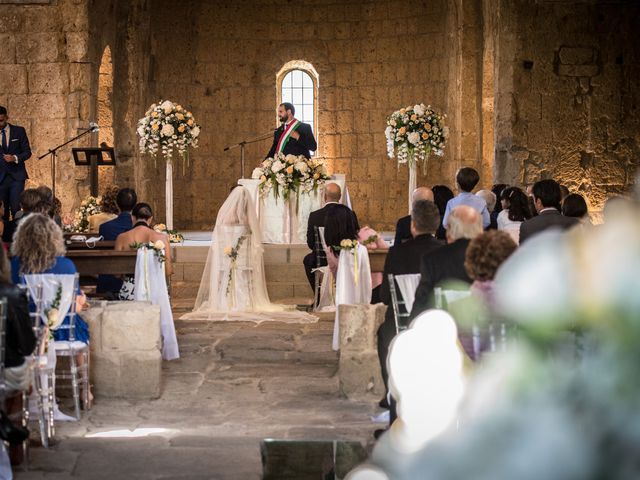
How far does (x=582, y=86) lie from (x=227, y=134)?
7.15 metres

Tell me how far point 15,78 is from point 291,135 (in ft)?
12.6

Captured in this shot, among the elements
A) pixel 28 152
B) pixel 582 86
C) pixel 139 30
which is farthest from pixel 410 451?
pixel 139 30

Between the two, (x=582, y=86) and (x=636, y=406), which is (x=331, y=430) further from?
(x=582, y=86)

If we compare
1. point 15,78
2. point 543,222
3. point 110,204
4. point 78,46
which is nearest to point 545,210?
point 543,222

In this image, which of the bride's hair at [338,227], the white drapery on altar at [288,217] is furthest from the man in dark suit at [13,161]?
the bride's hair at [338,227]

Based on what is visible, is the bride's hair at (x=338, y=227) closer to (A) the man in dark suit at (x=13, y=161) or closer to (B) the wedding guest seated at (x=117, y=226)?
(B) the wedding guest seated at (x=117, y=226)

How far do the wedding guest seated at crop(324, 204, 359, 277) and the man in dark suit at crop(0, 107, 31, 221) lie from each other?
4039mm

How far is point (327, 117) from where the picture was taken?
661 inches

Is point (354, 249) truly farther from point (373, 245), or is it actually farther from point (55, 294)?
point (55, 294)

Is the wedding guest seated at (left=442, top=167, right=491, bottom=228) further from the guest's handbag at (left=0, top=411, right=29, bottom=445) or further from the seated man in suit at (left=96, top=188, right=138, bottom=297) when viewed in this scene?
the guest's handbag at (left=0, top=411, right=29, bottom=445)

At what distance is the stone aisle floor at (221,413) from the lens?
4.32m

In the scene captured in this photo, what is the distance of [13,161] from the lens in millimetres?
10148

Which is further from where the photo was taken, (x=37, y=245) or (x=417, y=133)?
(x=417, y=133)

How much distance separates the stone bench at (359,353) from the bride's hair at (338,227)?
2134 mm
